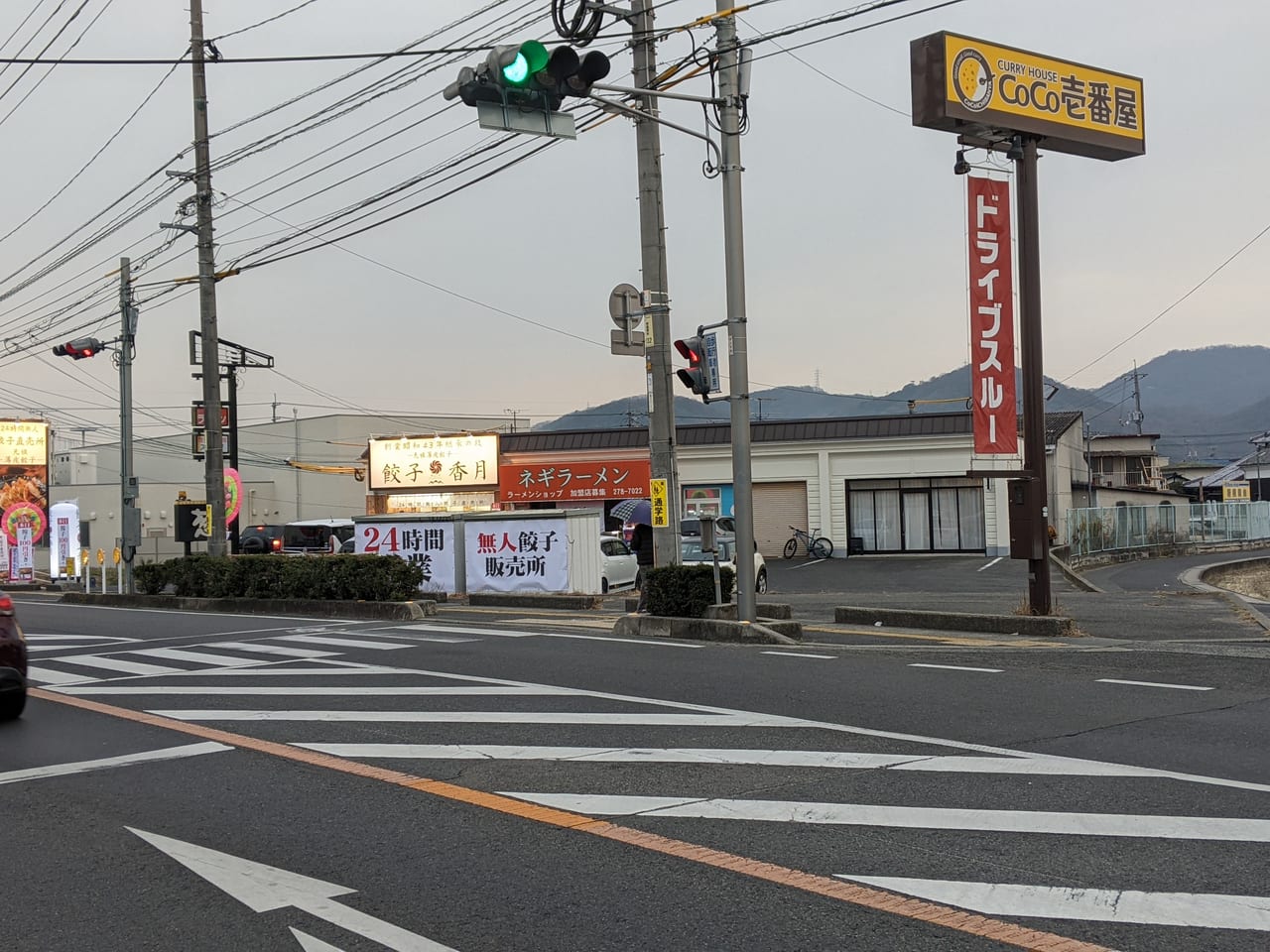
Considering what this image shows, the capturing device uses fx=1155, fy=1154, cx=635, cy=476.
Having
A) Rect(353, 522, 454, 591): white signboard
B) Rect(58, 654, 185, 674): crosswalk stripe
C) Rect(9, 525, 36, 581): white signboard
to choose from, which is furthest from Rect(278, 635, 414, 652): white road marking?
Rect(9, 525, 36, 581): white signboard

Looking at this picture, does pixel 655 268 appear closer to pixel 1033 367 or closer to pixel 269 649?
pixel 1033 367

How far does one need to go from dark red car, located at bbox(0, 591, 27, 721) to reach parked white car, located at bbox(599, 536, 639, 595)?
15.0 meters

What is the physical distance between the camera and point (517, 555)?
910 inches

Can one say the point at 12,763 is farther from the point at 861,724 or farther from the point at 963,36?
the point at 963,36

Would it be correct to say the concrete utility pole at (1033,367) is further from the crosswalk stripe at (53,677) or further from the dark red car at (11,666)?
the dark red car at (11,666)

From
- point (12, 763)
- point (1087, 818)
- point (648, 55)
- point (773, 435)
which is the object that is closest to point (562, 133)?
point (648, 55)

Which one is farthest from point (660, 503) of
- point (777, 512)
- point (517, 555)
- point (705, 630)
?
point (777, 512)

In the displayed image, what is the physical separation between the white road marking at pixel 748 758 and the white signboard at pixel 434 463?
3193 centimetres

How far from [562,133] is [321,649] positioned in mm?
7115

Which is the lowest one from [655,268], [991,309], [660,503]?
[660,503]

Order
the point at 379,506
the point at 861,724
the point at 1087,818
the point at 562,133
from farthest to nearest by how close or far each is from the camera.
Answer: the point at 379,506 < the point at 562,133 < the point at 861,724 < the point at 1087,818

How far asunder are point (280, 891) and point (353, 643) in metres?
10.3

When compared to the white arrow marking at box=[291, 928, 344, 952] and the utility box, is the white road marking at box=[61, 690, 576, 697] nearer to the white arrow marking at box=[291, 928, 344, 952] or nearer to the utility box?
the white arrow marking at box=[291, 928, 344, 952]

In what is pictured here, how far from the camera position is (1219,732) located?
7953 millimetres
